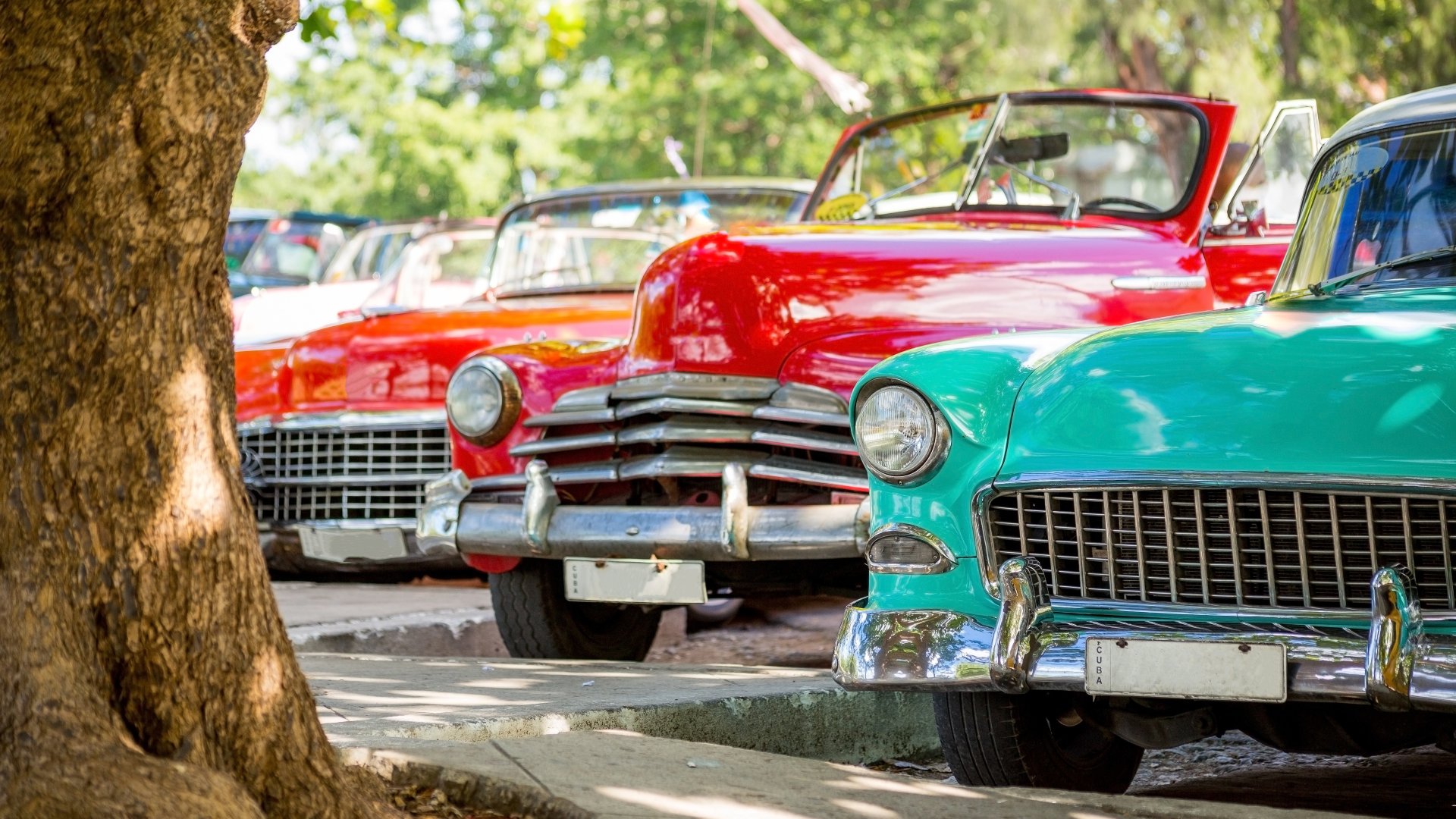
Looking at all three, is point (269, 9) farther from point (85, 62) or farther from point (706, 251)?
point (706, 251)

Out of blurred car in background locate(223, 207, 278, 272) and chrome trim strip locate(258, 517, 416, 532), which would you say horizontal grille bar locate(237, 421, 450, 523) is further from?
blurred car in background locate(223, 207, 278, 272)

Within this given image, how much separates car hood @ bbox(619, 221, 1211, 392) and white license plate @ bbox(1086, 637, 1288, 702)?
2.13 metres

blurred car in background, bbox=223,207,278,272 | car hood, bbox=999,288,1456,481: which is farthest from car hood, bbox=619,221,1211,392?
blurred car in background, bbox=223,207,278,272

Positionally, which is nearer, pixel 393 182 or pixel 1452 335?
pixel 1452 335

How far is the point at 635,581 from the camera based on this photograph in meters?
5.39

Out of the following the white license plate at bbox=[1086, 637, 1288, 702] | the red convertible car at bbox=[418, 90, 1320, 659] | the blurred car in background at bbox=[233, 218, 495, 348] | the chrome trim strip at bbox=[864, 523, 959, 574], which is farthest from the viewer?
the blurred car in background at bbox=[233, 218, 495, 348]

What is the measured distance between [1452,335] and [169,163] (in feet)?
7.18

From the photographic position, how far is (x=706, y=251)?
5.74 metres

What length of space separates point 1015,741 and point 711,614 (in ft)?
14.3

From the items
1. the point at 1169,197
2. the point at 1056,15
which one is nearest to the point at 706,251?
the point at 1169,197

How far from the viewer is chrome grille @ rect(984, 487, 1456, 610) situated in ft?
10.4

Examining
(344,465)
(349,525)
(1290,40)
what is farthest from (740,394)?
(1290,40)

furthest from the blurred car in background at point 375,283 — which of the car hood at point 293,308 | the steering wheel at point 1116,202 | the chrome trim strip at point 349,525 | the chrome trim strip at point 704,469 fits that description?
the steering wheel at point 1116,202

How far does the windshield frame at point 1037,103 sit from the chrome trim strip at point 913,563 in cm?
299
